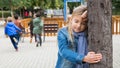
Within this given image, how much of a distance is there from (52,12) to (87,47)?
62.9 metres

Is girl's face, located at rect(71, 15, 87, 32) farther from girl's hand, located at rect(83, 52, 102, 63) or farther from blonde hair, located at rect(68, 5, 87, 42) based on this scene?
girl's hand, located at rect(83, 52, 102, 63)

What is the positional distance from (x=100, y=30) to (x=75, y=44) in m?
0.26

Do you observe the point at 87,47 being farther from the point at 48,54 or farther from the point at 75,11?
the point at 48,54

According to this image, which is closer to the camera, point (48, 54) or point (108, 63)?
point (108, 63)

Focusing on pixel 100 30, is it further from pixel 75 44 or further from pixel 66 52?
pixel 66 52

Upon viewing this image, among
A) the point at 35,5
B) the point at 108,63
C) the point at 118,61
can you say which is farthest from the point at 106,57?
the point at 35,5

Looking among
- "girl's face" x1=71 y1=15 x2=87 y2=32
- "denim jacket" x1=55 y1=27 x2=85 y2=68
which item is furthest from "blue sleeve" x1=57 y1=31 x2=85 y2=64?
"girl's face" x1=71 y1=15 x2=87 y2=32

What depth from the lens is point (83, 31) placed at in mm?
3986

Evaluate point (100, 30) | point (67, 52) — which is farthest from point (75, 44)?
point (100, 30)

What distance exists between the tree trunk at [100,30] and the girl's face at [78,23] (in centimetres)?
7

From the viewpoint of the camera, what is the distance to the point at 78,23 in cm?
393

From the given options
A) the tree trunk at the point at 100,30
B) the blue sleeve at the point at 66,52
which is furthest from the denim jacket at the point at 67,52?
the tree trunk at the point at 100,30

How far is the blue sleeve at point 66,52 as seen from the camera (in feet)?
12.5

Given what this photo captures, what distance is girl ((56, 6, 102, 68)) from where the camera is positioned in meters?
3.81
